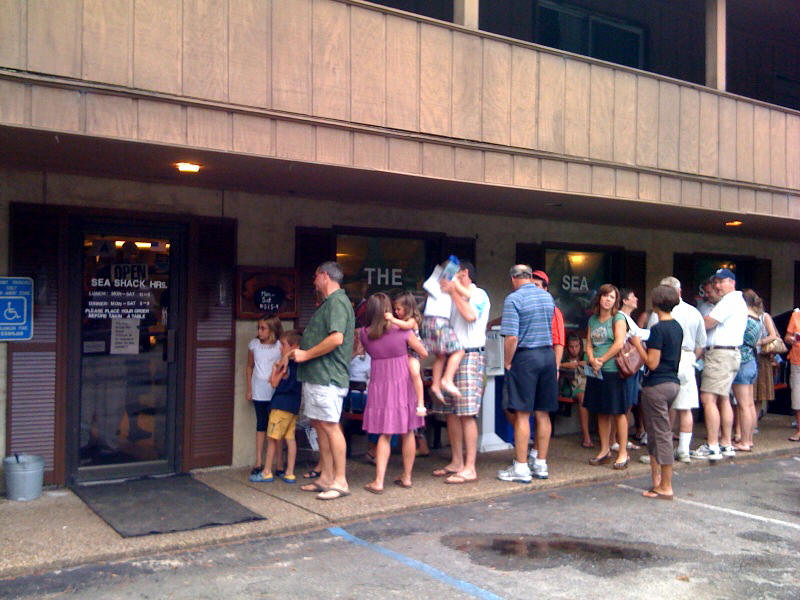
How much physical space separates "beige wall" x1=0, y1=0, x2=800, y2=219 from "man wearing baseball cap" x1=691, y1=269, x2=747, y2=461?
1.04 meters

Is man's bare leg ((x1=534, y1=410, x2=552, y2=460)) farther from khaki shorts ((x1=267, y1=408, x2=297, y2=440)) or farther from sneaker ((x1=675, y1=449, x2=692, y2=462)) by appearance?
khaki shorts ((x1=267, y1=408, x2=297, y2=440))

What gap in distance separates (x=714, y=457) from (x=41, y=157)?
694 cm

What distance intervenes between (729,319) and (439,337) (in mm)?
3386

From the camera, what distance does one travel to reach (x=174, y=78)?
5.75 meters

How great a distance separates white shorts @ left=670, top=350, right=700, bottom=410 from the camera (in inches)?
315

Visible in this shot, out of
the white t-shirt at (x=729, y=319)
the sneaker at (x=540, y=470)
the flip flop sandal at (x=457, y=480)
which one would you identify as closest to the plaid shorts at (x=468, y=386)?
the flip flop sandal at (x=457, y=480)

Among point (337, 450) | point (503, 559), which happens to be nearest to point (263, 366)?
point (337, 450)

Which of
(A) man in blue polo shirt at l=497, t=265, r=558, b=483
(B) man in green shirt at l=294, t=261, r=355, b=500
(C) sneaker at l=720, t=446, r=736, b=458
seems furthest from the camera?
(C) sneaker at l=720, t=446, r=736, b=458

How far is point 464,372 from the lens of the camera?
732 centimetres

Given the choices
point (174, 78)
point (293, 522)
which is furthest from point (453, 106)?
point (293, 522)

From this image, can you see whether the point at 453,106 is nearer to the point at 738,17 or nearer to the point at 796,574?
the point at 796,574

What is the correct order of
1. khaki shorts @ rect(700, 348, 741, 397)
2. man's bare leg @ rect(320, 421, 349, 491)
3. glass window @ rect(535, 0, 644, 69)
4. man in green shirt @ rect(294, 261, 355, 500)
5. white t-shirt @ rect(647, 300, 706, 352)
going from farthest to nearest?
glass window @ rect(535, 0, 644, 69)
khaki shorts @ rect(700, 348, 741, 397)
white t-shirt @ rect(647, 300, 706, 352)
man's bare leg @ rect(320, 421, 349, 491)
man in green shirt @ rect(294, 261, 355, 500)

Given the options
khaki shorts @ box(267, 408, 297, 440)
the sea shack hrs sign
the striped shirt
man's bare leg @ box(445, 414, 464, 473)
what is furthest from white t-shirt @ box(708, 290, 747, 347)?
the sea shack hrs sign

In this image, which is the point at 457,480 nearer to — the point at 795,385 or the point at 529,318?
the point at 529,318
